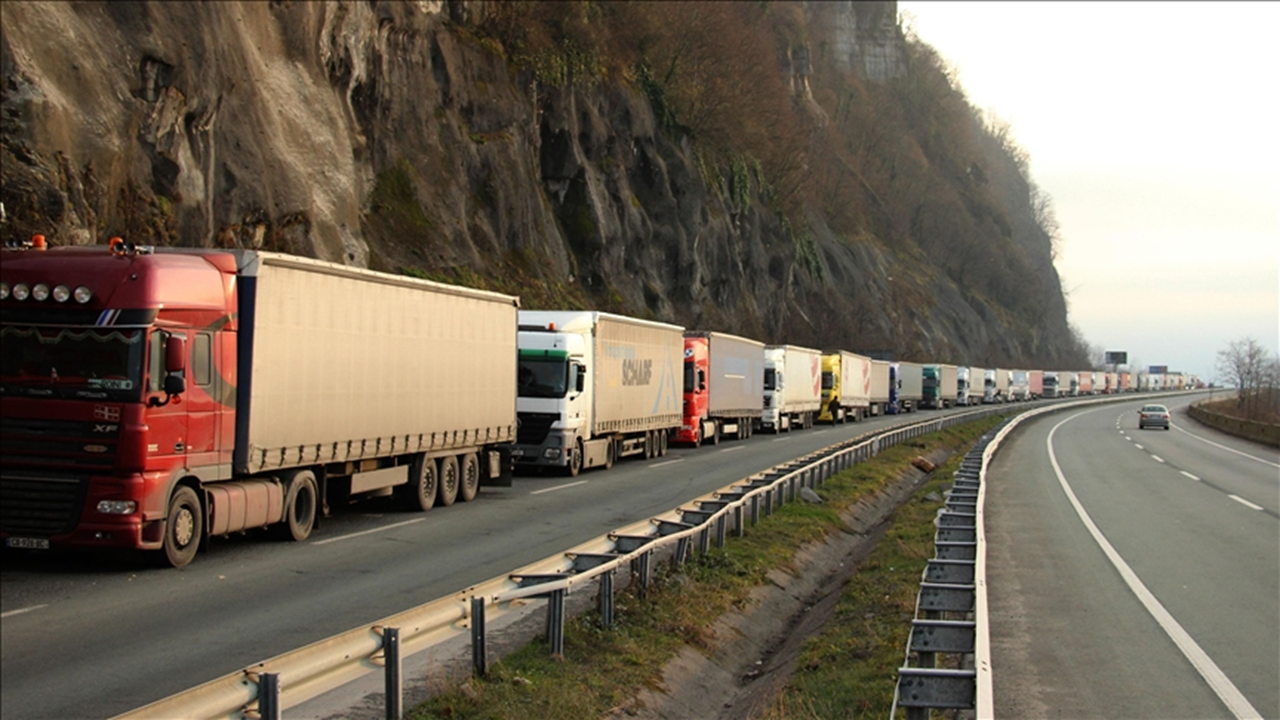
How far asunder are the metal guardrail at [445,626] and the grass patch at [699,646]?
263 mm

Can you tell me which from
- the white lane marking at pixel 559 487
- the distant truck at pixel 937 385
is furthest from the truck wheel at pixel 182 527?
the distant truck at pixel 937 385

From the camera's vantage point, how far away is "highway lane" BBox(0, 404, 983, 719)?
30.6 ft

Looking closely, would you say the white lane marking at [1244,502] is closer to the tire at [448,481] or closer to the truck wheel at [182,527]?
the tire at [448,481]

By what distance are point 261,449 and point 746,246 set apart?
2577 inches

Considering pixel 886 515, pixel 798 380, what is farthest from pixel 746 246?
pixel 886 515

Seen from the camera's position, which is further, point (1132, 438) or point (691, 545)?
point (1132, 438)

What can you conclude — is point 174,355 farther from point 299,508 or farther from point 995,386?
point 995,386

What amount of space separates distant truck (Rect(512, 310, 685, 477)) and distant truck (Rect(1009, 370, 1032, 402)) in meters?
87.7

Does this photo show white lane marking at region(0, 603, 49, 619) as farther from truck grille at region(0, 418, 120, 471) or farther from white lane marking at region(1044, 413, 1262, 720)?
white lane marking at region(1044, 413, 1262, 720)

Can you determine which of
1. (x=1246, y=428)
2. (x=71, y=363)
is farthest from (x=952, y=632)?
(x=1246, y=428)

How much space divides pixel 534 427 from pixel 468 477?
5.24 m

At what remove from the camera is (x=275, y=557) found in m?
15.2

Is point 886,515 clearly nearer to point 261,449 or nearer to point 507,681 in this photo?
point 261,449

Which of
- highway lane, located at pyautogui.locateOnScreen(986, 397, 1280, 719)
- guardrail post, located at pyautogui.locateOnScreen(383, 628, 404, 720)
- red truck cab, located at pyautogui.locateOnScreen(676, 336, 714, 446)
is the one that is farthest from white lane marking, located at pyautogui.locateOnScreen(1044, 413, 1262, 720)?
red truck cab, located at pyautogui.locateOnScreen(676, 336, 714, 446)
